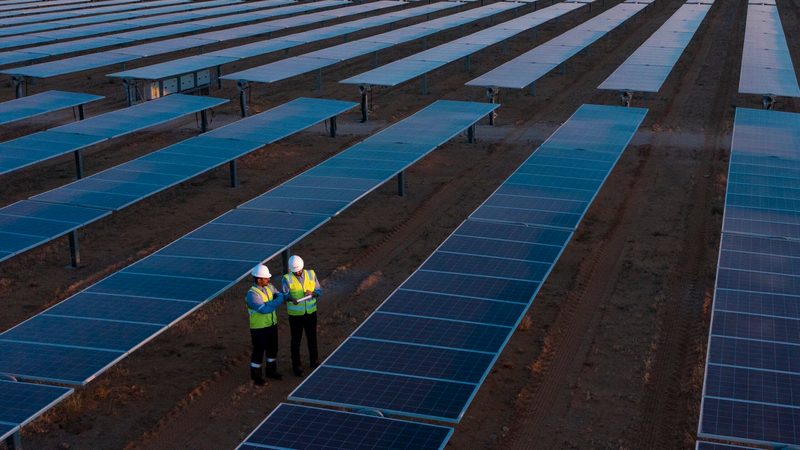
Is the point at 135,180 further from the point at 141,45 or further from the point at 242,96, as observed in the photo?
the point at 141,45

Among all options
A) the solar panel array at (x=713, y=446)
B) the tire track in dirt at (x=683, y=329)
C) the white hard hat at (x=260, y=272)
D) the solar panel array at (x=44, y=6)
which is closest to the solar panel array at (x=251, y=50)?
the solar panel array at (x=44, y=6)

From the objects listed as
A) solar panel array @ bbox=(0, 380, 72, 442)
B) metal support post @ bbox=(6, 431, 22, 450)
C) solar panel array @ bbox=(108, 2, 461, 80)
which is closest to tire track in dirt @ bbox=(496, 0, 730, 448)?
solar panel array @ bbox=(0, 380, 72, 442)

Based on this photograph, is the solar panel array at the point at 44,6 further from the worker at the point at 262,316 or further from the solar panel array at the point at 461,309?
the worker at the point at 262,316

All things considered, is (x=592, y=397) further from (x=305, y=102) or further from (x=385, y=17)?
(x=385, y=17)

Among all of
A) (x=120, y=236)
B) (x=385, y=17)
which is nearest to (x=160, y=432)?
(x=120, y=236)

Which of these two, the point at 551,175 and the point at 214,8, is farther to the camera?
the point at 214,8

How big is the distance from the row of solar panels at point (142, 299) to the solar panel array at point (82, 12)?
26414 millimetres

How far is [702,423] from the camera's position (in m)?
8.73

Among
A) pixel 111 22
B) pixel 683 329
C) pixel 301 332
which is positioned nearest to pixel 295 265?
pixel 301 332

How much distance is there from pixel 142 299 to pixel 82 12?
122 ft

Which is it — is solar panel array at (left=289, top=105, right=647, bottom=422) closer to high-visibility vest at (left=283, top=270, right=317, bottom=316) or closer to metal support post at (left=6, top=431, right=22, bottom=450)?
high-visibility vest at (left=283, top=270, right=317, bottom=316)

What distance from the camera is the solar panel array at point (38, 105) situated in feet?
72.0

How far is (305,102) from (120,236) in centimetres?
793

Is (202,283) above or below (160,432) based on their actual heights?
above
